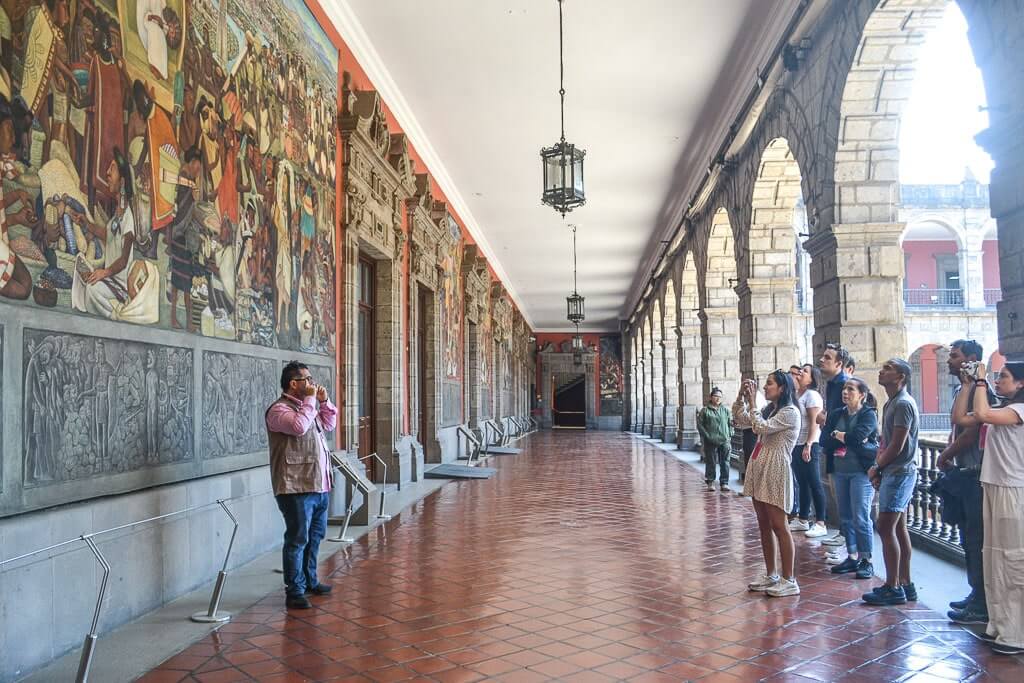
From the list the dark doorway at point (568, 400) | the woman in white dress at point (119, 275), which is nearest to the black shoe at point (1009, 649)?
the woman in white dress at point (119, 275)

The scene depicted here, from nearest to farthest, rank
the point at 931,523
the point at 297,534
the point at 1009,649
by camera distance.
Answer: the point at 1009,649
the point at 297,534
the point at 931,523

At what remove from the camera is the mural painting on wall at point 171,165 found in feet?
11.3

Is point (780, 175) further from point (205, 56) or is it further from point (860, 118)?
point (205, 56)

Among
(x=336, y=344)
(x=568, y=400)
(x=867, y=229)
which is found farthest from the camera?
(x=568, y=400)

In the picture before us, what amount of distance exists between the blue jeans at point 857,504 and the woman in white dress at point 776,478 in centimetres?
68

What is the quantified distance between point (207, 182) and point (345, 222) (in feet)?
9.88

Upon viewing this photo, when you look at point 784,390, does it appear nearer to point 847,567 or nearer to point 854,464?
point 854,464

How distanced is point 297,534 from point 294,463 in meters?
0.43

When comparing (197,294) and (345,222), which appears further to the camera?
(345,222)

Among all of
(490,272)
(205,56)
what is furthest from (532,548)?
(490,272)

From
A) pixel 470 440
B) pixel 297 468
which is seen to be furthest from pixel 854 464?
pixel 470 440

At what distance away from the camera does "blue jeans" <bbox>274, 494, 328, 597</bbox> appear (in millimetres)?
4648

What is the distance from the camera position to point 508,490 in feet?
35.1

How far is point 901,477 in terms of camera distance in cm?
462
